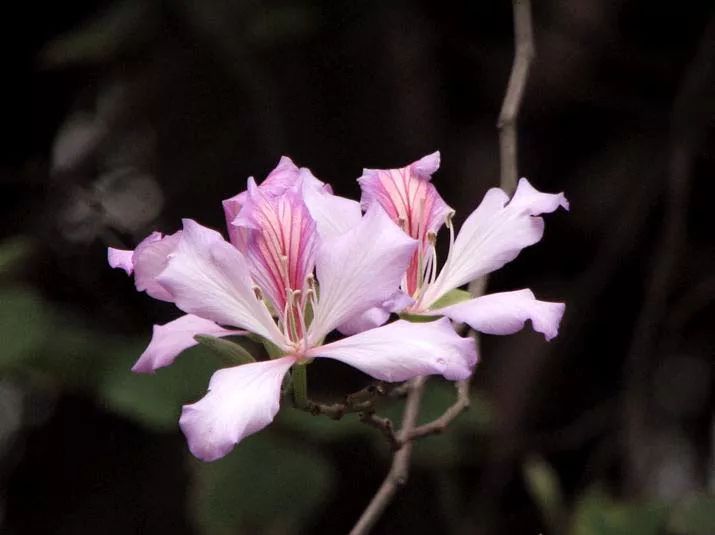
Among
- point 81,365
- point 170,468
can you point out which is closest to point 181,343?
point 81,365

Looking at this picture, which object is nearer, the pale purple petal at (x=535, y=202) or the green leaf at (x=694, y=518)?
the pale purple petal at (x=535, y=202)

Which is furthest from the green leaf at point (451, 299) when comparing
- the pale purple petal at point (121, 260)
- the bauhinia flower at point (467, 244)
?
the pale purple petal at point (121, 260)

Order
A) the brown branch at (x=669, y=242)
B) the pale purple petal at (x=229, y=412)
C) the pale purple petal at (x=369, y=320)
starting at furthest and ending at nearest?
the brown branch at (x=669, y=242)
the pale purple petal at (x=369, y=320)
the pale purple petal at (x=229, y=412)

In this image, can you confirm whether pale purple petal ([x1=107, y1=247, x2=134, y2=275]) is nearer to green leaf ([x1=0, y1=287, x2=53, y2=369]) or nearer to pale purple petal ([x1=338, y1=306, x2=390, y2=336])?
pale purple petal ([x1=338, y1=306, x2=390, y2=336])

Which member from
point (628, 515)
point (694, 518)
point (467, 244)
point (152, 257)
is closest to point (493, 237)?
point (467, 244)

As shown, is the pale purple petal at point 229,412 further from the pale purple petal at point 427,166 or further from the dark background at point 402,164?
the dark background at point 402,164

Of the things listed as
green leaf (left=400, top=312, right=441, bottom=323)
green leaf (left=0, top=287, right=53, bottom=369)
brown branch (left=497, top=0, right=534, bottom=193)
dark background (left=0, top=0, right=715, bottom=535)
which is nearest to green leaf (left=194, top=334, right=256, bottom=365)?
green leaf (left=400, top=312, right=441, bottom=323)

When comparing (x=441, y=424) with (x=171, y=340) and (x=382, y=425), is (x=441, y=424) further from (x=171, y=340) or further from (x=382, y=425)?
(x=171, y=340)
